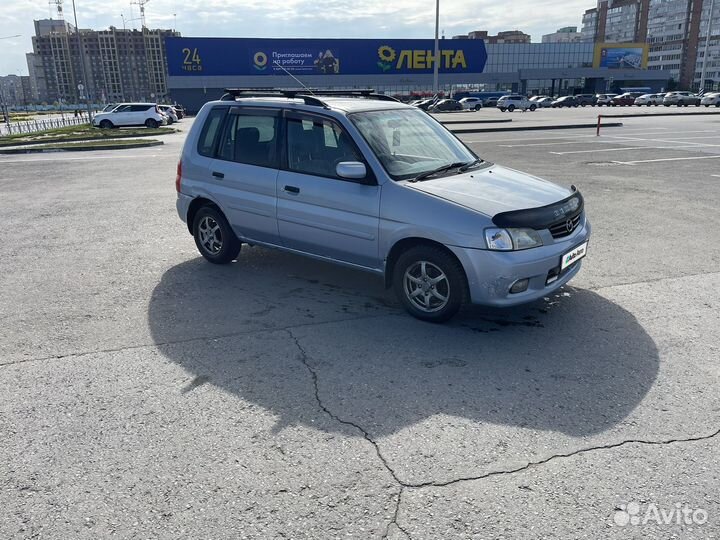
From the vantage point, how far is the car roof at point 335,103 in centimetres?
561

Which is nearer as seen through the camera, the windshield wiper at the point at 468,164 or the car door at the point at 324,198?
the car door at the point at 324,198

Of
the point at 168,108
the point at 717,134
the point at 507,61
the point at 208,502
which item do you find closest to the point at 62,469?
the point at 208,502

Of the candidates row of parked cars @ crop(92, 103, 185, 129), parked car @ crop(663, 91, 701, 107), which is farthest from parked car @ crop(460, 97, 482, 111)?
row of parked cars @ crop(92, 103, 185, 129)

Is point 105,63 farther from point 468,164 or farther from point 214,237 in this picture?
point 468,164

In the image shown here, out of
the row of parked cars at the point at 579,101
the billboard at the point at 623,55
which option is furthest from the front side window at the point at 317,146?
the billboard at the point at 623,55

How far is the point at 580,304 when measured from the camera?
17.8ft

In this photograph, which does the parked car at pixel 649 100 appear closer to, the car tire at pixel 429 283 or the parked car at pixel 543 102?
the parked car at pixel 543 102

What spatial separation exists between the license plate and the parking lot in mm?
509

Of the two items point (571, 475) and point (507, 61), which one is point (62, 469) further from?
point (507, 61)

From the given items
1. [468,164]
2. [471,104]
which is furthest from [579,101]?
[468,164]

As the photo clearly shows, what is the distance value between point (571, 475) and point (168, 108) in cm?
4527

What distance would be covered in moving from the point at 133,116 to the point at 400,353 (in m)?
36.9

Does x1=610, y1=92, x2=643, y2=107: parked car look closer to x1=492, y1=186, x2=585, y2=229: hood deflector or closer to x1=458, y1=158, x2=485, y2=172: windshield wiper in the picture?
x1=458, y1=158, x2=485, y2=172: windshield wiper

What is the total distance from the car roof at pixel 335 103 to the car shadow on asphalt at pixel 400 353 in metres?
1.83
